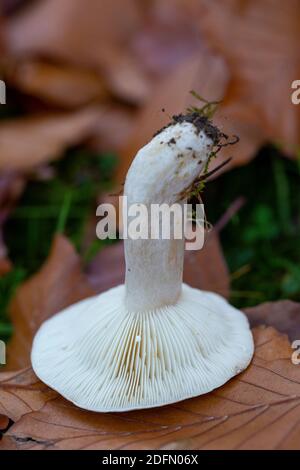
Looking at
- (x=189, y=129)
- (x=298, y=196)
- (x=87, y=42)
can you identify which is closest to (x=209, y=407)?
(x=189, y=129)

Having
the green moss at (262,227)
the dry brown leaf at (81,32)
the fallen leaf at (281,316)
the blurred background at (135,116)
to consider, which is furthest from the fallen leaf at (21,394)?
the dry brown leaf at (81,32)

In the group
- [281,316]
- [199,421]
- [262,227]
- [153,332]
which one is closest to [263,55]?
[262,227]

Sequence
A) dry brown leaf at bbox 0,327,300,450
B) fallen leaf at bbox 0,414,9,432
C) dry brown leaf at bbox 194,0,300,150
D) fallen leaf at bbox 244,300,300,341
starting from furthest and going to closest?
dry brown leaf at bbox 194,0,300,150
fallen leaf at bbox 244,300,300,341
fallen leaf at bbox 0,414,9,432
dry brown leaf at bbox 0,327,300,450

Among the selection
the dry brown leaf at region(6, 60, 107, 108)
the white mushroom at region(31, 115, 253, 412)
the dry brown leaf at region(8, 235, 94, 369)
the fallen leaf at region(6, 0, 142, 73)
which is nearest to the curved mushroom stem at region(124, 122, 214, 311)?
the white mushroom at region(31, 115, 253, 412)

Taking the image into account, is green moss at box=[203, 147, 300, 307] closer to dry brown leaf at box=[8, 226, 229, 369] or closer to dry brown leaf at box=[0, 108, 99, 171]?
dry brown leaf at box=[8, 226, 229, 369]

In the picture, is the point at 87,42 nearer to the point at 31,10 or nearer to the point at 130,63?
the point at 130,63

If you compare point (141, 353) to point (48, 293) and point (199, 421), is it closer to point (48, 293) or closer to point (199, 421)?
point (199, 421)
